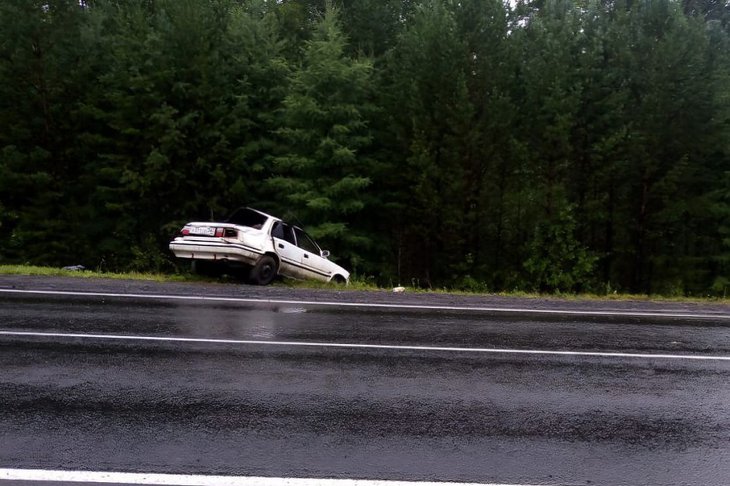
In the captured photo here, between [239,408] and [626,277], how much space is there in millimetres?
23540

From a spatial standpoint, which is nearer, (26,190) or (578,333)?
(578,333)

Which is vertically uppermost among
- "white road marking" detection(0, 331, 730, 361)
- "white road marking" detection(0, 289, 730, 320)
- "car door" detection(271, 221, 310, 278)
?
"car door" detection(271, 221, 310, 278)

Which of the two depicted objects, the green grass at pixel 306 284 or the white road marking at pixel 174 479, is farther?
the green grass at pixel 306 284

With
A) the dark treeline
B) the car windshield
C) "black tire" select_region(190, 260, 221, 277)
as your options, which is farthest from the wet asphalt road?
the dark treeline

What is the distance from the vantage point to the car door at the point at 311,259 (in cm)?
1519

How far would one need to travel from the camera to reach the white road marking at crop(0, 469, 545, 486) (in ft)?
11.8

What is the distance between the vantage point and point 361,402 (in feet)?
16.9

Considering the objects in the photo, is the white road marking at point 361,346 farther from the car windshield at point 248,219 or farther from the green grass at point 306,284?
the car windshield at point 248,219

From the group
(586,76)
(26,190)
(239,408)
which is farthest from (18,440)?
(26,190)

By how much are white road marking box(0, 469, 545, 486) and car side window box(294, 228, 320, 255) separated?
11493mm

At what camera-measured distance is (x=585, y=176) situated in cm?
2338

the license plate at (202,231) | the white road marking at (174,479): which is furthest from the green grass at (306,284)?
the white road marking at (174,479)

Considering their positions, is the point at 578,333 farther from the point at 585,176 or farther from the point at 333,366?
the point at 585,176

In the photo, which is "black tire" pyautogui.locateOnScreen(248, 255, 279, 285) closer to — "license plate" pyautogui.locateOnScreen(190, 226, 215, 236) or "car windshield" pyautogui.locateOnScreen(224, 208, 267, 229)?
"car windshield" pyautogui.locateOnScreen(224, 208, 267, 229)
